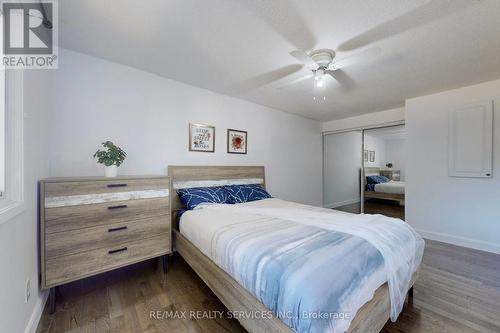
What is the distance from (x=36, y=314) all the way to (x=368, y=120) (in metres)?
5.42

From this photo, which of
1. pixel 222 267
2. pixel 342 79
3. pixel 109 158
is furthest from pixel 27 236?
pixel 342 79

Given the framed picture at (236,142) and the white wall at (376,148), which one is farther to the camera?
the white wall at (376,148)

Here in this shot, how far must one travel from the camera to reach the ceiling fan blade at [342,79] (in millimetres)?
2495

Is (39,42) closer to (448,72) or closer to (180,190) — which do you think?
(180,190)

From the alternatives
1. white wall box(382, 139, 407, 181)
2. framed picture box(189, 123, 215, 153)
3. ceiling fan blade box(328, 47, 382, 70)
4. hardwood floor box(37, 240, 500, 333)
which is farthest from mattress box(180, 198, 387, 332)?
white wall box(382, 139, 407, 181)

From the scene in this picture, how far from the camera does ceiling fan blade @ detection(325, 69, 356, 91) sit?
98.2 inches

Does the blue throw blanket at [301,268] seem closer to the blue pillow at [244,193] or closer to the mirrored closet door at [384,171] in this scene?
the blue pillow at [244,193]

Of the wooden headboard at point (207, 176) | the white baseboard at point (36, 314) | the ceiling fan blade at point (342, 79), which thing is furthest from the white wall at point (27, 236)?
the ceiling fan blade at point (342, 79)

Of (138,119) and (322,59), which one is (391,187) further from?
(138,119)

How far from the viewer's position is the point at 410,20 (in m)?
1.62

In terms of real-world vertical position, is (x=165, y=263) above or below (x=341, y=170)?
below

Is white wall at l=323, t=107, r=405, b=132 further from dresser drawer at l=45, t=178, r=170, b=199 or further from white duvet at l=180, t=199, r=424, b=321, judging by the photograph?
dresser drawer at l=45, t=178, r=170, b=199

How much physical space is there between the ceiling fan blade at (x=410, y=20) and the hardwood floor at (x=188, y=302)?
2384mm

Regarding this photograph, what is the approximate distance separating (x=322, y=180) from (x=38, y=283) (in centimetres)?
511
